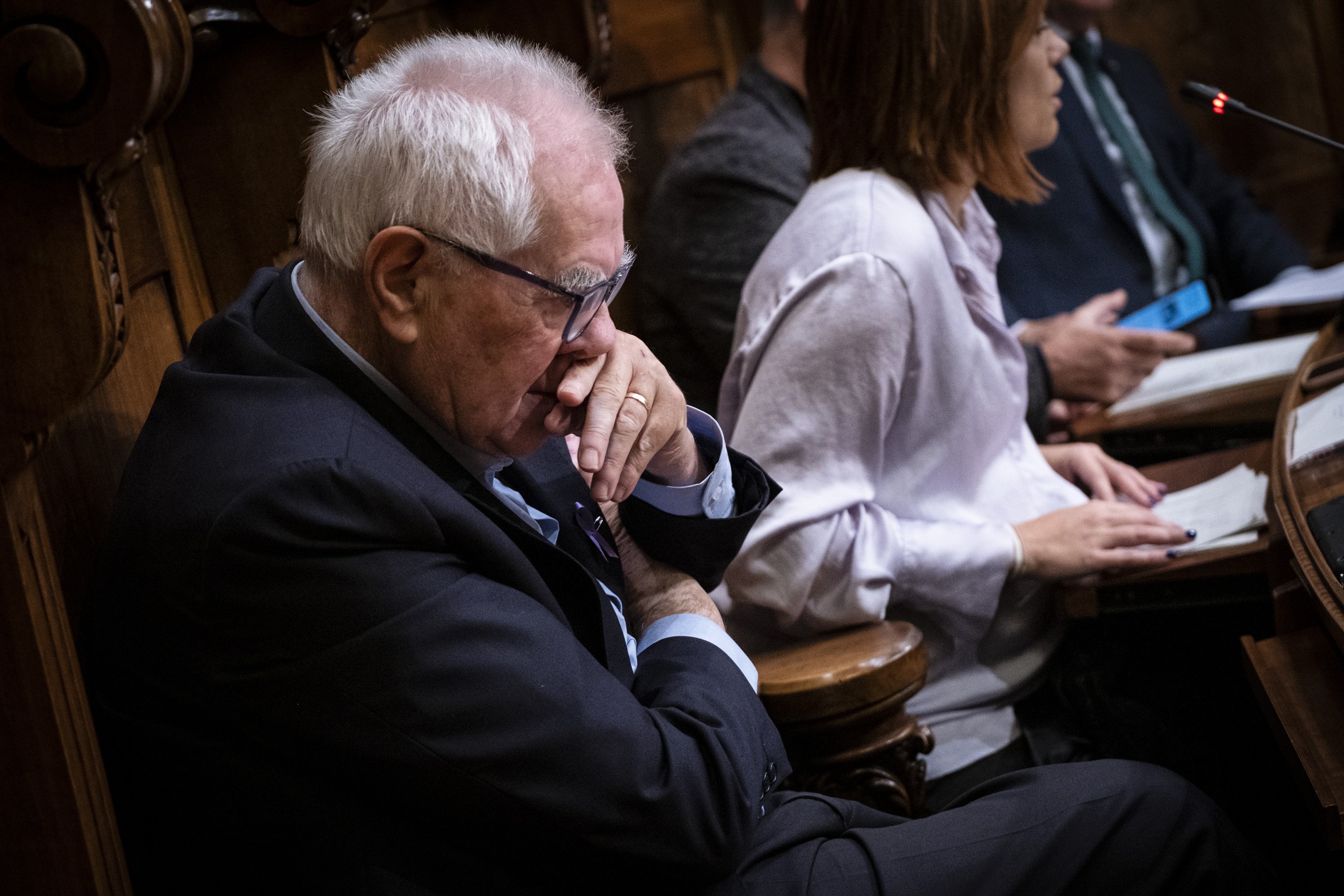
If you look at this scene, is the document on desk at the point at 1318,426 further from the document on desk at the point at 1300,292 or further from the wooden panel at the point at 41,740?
the wooden panel at the point at 41,740

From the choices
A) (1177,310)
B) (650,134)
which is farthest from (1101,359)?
(650,134)

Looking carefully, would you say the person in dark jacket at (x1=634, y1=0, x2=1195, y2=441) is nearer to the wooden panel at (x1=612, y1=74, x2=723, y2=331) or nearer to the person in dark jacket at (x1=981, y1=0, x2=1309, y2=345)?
the wooden panel at (x1=612, y1=74, x2=723, y2=331)

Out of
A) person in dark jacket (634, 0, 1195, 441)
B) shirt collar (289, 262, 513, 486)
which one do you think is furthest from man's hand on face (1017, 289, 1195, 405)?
shirt collar (289, 262, 513, 486)

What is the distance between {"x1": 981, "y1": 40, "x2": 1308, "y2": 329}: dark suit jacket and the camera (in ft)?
9.59

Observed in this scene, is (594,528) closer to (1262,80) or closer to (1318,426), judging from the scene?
(1318,426)

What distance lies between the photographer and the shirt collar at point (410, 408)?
1.06m

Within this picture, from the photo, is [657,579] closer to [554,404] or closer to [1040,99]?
[554,404]

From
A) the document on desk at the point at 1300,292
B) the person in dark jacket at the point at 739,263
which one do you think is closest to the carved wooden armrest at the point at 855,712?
the person in dark jacket at the point at 739,263

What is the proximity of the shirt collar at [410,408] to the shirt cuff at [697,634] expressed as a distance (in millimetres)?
232

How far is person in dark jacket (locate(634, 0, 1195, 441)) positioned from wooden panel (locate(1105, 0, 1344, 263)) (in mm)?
1751

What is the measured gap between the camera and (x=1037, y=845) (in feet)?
3.91

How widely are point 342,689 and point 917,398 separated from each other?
3.04ft

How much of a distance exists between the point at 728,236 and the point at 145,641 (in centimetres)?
162

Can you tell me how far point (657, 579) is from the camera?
132 centimetres
